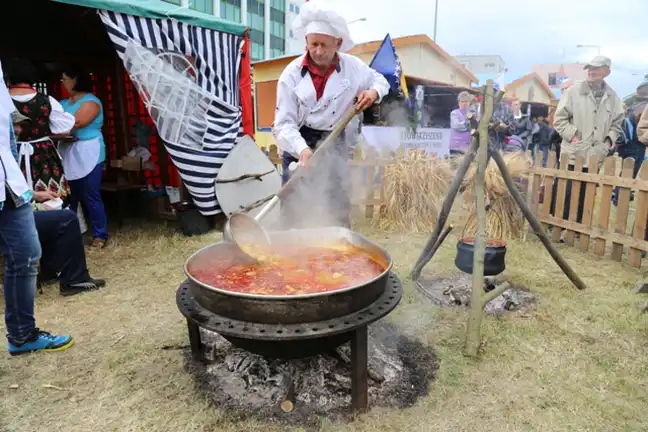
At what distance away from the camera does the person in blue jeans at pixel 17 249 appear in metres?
2.57

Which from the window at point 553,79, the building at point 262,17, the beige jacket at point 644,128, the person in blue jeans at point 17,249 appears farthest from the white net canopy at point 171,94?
the building at point 262,17

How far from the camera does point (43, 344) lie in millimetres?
3066

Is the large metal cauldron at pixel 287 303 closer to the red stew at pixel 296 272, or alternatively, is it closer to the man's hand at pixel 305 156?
the red stew at pixel 296 272

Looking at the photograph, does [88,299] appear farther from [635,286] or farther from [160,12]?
[635,286]

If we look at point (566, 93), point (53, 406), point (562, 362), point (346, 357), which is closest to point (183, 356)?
point (53, 406)

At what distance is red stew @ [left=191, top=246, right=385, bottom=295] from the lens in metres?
2.31

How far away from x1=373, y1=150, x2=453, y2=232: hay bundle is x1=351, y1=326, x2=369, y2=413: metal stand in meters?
4.34

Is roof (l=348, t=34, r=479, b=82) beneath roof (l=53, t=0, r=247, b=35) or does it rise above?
above

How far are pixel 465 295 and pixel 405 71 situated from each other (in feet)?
36.7

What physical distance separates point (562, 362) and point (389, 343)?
3.76ft

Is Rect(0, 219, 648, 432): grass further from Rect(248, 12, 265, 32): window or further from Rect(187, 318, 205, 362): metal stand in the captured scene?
Rect(248, 12, 265, 32): window

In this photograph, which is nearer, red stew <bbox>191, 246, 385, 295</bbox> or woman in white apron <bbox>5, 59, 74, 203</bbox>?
red stew <bbox>191, 246, 385, 295</bbox>

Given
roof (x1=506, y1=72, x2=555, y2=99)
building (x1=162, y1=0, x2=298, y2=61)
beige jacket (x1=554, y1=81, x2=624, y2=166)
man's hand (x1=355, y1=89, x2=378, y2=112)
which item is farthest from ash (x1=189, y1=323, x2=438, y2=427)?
building (x1=162, y1=0, x2=298, y2=61)

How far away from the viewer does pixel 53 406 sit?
252 centimetres
